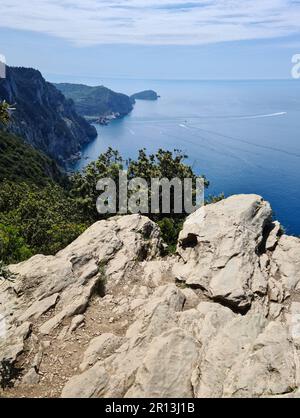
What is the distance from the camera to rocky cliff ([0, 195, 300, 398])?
13773 mm

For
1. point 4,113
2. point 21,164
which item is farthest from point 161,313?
point 21,164

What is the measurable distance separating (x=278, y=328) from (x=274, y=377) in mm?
3058

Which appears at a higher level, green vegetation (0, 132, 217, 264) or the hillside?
green vegetation (0, 132, 217, 264)

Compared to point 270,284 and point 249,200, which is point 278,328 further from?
point 249,200

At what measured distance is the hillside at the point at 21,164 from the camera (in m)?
113

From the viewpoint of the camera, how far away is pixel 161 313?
17938 mm

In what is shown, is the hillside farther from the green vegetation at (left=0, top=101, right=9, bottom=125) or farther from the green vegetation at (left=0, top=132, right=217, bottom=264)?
the green vegetation at (left=0, top=101, right=9, bottom=125)

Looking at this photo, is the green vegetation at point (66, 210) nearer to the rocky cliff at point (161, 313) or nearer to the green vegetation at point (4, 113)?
the rocky cliff at point (161, 313)
